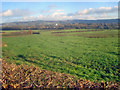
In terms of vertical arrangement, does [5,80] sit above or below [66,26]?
below

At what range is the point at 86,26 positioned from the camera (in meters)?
26.1

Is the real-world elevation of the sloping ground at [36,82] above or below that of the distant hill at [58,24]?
below

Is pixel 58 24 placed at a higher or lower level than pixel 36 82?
higher

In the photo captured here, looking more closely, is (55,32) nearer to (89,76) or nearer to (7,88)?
(89,76)

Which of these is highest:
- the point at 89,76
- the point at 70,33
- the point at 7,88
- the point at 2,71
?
the point at 70,33

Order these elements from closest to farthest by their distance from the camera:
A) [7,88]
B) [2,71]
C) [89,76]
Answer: [7,88] → [2,71] → [89,76]

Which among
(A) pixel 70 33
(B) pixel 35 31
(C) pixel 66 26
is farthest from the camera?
(A) pixel 70 33

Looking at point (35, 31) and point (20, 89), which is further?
point (35, 31)

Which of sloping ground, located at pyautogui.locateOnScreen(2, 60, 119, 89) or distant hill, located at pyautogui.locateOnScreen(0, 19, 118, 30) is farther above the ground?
distant hill, located at pyautogui.locateOnScreen(0, 19, 118, 30)

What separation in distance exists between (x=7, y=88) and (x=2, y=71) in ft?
3.25

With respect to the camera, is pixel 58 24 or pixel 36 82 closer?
pixel 36 82

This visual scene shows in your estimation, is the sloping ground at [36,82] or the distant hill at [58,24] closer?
the sloping ground at [36,82]

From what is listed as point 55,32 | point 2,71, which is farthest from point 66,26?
point 2,71

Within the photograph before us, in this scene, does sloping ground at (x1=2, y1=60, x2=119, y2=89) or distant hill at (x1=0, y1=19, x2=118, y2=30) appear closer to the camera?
sloping ground at (x1=2, y1=60, x2=119, y2=89)
